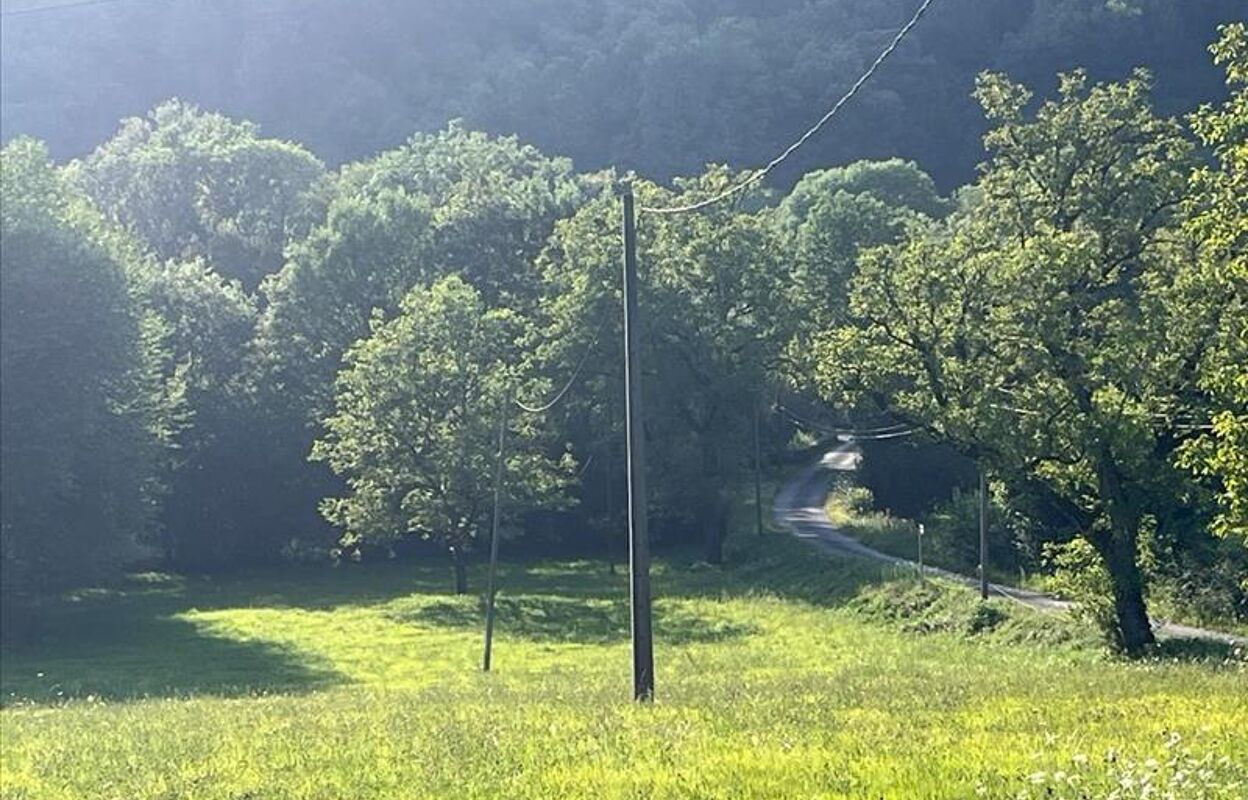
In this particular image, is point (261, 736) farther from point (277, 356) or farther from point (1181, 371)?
point (277, 356)

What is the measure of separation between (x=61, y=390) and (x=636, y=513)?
3191cm

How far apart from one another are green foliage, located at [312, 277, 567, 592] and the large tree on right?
22.9 metres

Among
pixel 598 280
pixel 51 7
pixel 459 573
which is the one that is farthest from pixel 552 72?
pixel 459 573

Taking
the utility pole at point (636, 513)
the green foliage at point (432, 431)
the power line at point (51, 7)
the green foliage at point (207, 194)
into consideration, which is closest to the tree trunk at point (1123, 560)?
the utility pole at point (636, 513)

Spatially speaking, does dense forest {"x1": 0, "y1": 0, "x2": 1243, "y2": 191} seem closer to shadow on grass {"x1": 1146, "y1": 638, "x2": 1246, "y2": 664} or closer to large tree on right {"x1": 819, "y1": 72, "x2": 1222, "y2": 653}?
large tree on right {"x1": 819, "y1": 72, "x2": 1222, "y2": 653}

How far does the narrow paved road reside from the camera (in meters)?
31.5

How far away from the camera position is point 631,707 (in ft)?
55.0

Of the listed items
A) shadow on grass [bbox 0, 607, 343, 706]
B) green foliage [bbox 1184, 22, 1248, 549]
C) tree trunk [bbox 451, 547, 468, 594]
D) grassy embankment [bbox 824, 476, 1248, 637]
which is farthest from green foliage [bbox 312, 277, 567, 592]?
green foliage [bbox 1184, 22, 1248, 549]

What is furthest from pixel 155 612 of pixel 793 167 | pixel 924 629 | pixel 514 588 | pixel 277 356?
pixel 793 167

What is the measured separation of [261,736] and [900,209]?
56.3 m

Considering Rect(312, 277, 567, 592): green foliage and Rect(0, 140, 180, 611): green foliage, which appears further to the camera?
Rect(312, 277, 567, 592): green foliage

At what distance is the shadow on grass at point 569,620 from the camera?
41781 millimetres

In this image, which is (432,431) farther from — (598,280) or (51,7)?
(51,7)

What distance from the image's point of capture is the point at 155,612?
51.2 m
